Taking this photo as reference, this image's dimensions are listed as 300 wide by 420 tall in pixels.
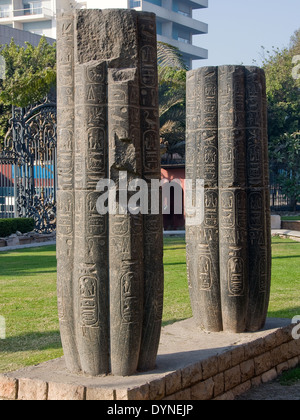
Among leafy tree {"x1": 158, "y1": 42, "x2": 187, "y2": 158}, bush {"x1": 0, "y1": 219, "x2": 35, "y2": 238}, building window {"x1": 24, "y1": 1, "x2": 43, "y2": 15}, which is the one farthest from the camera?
building window {"x1": 24, "y1": 1, "x2": 43, "y2": 15}

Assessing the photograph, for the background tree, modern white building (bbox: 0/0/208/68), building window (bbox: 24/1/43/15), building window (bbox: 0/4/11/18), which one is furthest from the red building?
building window (bbox: 0/4/11/18)

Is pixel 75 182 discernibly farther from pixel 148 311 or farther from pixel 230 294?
pixel 230 294

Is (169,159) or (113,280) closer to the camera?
(113,280)

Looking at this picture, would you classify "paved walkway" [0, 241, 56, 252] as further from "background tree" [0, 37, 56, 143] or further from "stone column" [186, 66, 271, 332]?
"stone column" [186, 66, 271, 332]

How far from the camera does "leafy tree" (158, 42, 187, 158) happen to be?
19.7m

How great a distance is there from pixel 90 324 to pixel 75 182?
3.39 ft

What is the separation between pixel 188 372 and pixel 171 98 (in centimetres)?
1687

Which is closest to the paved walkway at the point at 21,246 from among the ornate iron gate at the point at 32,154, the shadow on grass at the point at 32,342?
the ornate iron gate at the point at 32,154

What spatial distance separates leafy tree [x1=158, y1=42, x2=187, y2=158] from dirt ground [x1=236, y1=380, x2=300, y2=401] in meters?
14.4

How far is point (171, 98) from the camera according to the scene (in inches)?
838

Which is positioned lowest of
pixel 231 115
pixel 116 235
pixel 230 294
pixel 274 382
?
pixel 274 382

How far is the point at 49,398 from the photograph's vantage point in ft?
15.3
